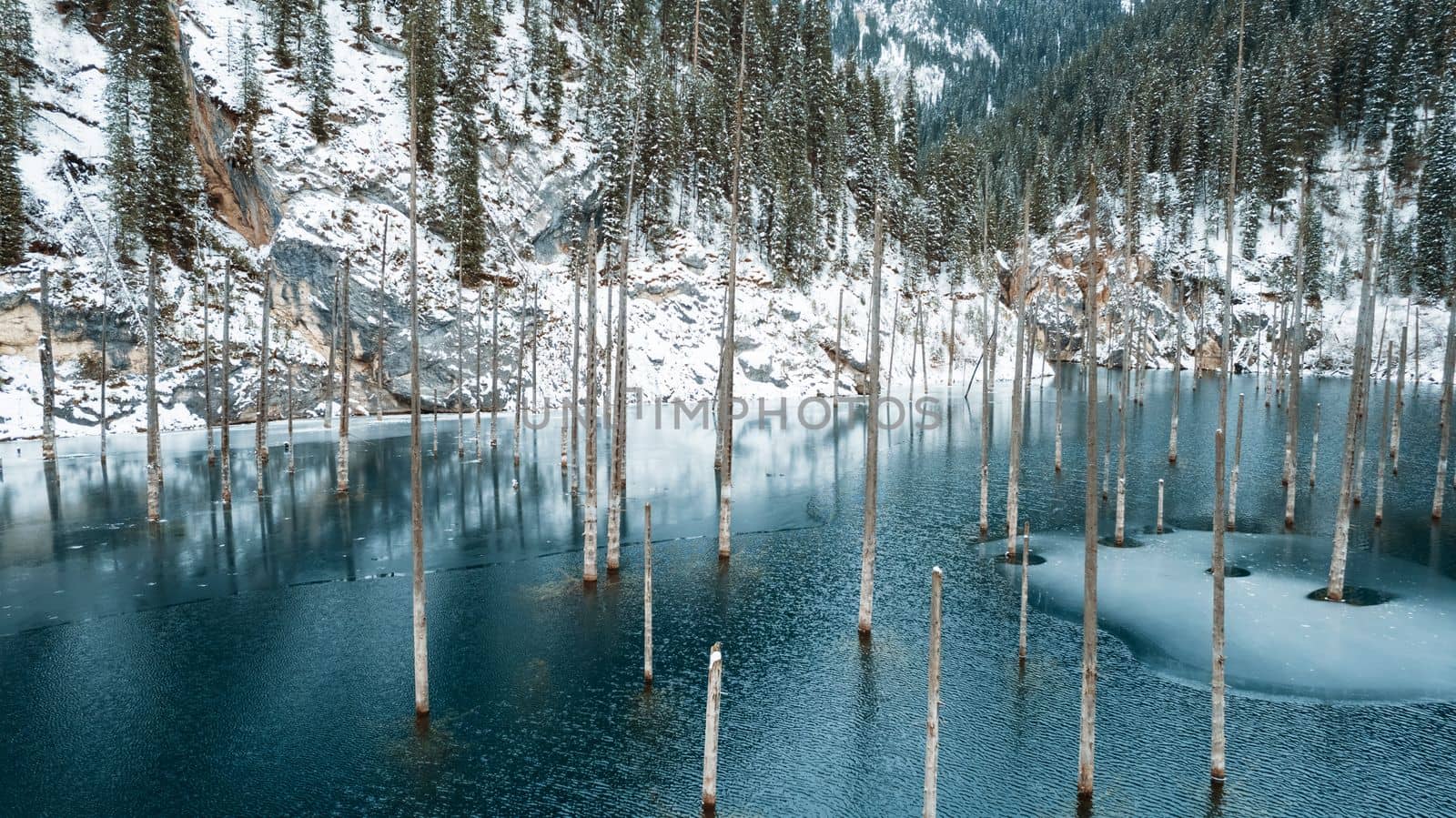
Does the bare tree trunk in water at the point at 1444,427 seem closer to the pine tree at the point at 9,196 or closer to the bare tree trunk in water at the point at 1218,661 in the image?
the bare tree trunk in water at the point at 1218,661

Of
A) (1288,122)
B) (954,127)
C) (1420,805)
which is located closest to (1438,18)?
(1288,122)

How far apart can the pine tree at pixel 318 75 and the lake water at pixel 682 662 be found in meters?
45.9

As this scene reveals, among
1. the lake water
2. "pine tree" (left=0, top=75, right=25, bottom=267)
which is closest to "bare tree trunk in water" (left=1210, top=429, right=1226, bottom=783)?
the lake water

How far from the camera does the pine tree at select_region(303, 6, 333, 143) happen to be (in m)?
66.1

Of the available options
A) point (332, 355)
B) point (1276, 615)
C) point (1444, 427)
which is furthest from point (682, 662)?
point (332, 355)

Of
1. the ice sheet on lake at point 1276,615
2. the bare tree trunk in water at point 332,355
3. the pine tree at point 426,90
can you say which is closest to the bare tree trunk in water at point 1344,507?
the ice sheet on lake at point 1276,615

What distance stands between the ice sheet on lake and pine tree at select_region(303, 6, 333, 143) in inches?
2881

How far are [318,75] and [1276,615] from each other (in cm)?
8384

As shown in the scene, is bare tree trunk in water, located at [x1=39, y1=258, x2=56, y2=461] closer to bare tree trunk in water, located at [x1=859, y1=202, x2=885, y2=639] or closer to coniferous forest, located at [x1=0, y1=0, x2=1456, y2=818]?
coniferous forest, located at [x1=0, y1=0, x2=1456, y2=818]

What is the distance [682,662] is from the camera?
16.6 m

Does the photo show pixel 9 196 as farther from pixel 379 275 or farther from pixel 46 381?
pixel 379 275

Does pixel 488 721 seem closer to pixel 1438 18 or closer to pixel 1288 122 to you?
pixel 1288 122

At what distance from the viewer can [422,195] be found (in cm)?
6656

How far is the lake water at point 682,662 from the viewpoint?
11.9m
